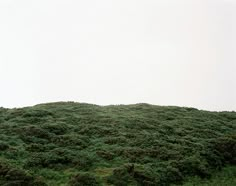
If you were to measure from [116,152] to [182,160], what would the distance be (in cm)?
389

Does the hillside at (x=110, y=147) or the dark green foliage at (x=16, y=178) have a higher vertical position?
the hillside at (x=110, y=147)

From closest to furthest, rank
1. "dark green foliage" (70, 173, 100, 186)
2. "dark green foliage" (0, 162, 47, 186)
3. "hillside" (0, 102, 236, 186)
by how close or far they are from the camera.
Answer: "dark green foliage" (0, 162, 47, 186)
"dark green foliage" (70, 173, 100, 186)
"hillside" (0, 102, 236, 186)

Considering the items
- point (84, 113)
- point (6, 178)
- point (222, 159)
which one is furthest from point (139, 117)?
point (6, 178)

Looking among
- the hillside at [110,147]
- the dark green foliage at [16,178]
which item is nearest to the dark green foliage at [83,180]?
the hillside at [110,147]

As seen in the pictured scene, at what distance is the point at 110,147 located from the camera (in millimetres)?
27812

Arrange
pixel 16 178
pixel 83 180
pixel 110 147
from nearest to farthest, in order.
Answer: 1. pixel 16 178
2. pixel 83 180
3. pixel 110 147

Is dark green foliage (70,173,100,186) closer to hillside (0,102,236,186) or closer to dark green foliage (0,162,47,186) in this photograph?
hillside (0,102,236,186)

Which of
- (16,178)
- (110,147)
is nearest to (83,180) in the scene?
(16,178)

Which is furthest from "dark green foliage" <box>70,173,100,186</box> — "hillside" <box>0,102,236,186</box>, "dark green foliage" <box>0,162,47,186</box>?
"dark green foliage" <box>0,162,47,186</box>

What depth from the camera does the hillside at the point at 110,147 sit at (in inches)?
920

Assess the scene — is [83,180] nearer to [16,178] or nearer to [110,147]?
[16,178]

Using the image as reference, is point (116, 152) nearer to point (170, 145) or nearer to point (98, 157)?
point (98, 157)

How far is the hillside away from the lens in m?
23.4

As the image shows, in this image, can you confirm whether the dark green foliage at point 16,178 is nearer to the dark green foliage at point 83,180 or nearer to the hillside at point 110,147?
the hillside at point 110,147
